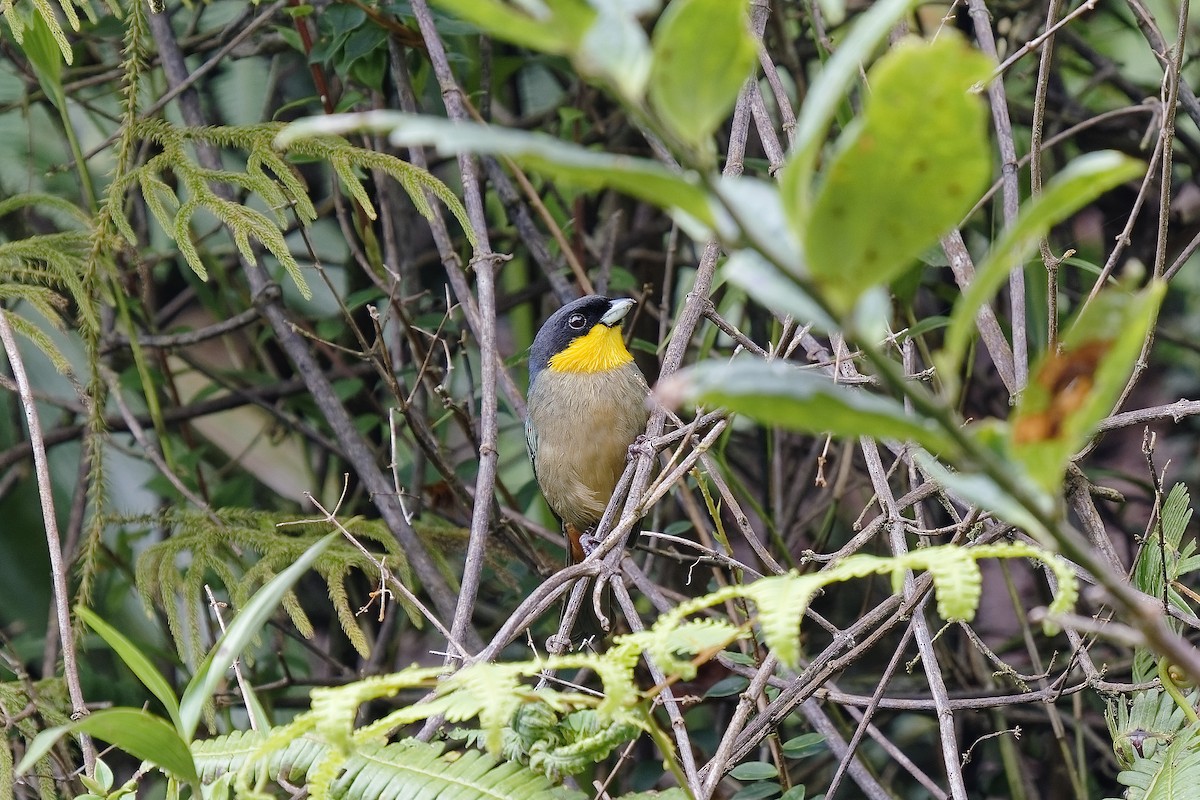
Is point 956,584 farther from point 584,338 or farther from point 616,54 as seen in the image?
point 584,338

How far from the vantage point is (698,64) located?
2.85 feet

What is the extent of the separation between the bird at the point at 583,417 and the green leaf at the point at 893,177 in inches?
156

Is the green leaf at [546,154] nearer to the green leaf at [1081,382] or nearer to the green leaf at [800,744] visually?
the green leaf at [1081,382]

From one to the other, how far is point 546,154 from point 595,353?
13.5ft

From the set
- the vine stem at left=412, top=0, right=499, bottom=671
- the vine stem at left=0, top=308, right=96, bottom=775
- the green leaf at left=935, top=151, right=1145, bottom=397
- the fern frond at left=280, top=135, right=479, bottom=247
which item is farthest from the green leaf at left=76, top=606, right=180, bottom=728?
the fern frond at left=280, top=135, right=479, bottom=247

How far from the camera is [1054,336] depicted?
9.13ft

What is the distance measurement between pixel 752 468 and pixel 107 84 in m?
3.50

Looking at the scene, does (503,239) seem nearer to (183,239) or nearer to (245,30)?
(245,30)

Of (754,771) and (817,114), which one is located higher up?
(817,114)

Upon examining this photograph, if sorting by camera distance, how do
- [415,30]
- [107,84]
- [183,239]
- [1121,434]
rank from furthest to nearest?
[1121,434]
[107,84]
[415,30]
[183,239]

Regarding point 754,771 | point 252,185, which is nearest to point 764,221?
point 754,771

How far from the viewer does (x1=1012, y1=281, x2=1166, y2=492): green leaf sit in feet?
2.77

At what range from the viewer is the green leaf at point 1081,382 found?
0.84m

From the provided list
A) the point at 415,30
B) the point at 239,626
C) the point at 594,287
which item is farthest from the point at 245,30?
the point at 239,626
